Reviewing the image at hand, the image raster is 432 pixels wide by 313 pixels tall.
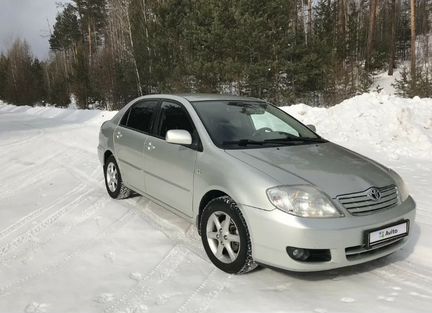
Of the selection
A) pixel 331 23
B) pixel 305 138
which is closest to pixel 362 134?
pixel 305 138

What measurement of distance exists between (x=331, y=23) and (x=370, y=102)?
54.0 feet

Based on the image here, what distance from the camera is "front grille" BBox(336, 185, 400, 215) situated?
137 inches

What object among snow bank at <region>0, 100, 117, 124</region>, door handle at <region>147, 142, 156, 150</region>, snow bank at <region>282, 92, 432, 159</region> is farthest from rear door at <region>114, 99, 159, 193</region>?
snow bank at <region>0, 100, 117, 124</region>

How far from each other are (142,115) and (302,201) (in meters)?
2.90

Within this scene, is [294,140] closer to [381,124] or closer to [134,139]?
[134,139]

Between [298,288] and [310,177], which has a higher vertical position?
[310,177]

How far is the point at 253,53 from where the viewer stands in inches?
744

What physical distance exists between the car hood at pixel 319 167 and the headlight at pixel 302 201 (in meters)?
0.07

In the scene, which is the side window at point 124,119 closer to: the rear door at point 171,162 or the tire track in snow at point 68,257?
the rear door at point 171,162

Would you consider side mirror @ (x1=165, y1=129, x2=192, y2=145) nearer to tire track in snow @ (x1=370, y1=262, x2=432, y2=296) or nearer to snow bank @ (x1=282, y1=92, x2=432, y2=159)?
tire track in snow @ (x1=370, y1=262, x2=432, y2=296)

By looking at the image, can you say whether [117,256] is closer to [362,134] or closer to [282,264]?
[282,264]

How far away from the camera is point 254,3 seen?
60.9 ft

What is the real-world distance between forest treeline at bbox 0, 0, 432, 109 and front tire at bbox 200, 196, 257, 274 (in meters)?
→ 14.4

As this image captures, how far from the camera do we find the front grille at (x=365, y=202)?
348 centimetres
